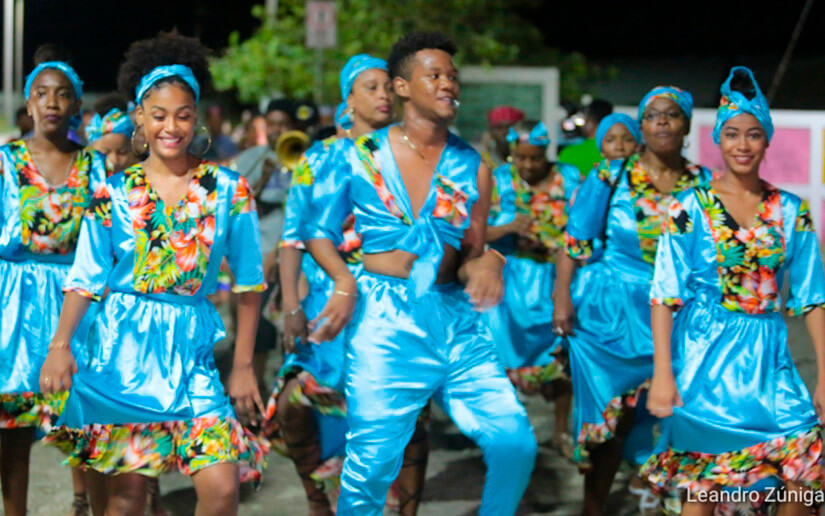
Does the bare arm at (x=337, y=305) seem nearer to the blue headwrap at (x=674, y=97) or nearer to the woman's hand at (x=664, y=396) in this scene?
the woman's hand at (x=664, y=396)

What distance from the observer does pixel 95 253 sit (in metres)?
4.82

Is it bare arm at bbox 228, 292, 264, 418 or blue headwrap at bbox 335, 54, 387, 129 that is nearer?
bare arm at bbox 228, 292, 264, 418

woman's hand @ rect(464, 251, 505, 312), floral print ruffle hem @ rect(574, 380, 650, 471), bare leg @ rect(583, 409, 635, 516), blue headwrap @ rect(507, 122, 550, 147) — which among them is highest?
blue headwrap @ rect(507, 122, 550, 147)

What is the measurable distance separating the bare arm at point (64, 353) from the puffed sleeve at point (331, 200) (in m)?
0.99

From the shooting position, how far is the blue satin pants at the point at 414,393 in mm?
4816

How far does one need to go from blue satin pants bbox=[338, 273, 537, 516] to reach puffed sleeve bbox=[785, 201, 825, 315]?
140 cm

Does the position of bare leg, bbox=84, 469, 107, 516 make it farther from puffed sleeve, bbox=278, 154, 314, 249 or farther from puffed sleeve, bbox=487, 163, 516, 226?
puffed sleeve, bbox=487, 163, 516, 226

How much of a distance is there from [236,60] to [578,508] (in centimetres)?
1925

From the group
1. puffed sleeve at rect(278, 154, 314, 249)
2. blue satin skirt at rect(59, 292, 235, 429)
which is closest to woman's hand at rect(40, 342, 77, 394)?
blue satin skirt at rect(59, 292, 235, 429)

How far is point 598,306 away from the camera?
21.6 ft

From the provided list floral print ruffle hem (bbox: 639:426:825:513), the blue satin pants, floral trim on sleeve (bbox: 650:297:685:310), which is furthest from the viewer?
floral trim on sleeve (bbox: 650:297:685:310)

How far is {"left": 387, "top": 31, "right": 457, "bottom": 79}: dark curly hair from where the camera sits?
5.14 metres

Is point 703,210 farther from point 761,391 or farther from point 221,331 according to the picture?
point 221,331

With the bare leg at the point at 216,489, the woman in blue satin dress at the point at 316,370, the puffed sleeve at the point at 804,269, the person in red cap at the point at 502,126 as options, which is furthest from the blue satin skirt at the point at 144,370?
the person in red cap at the point at 502,126
